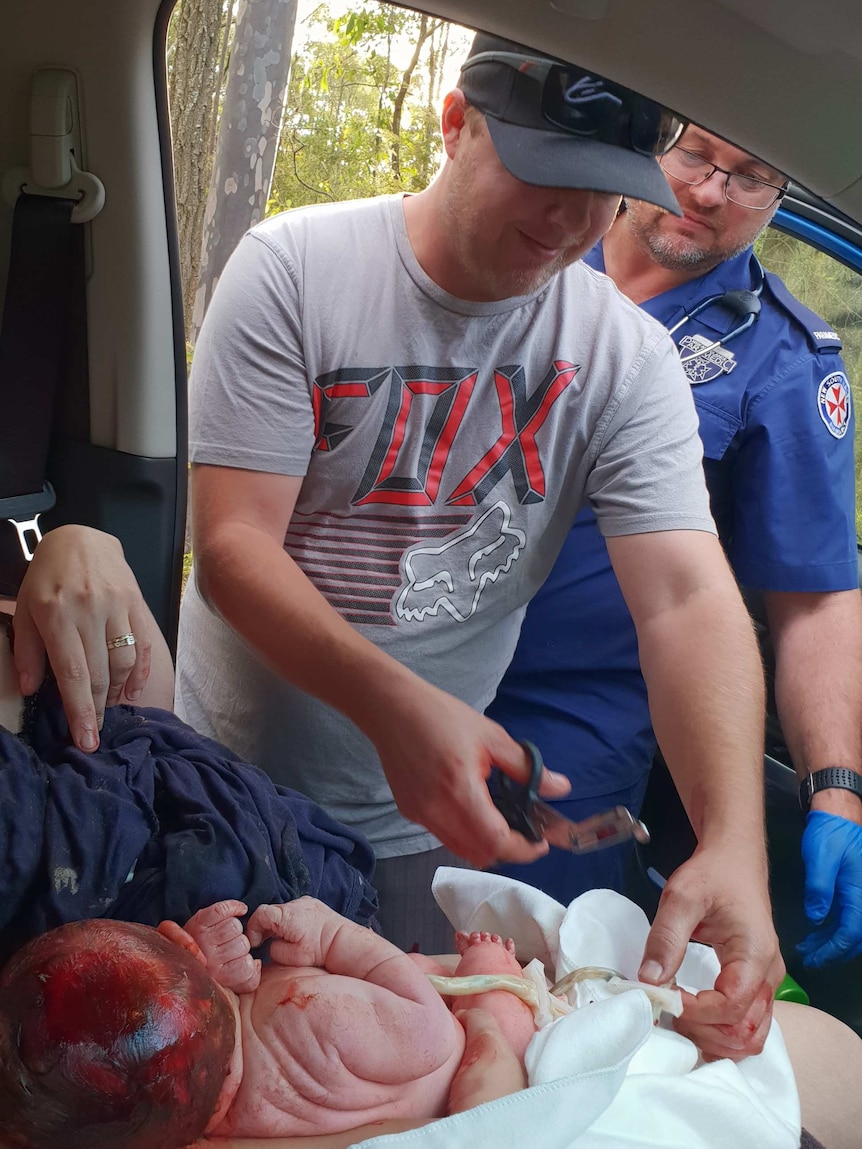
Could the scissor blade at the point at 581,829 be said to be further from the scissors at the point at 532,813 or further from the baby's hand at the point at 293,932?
the baby's hand at the point at 293,932

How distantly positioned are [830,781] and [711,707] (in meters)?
0.42

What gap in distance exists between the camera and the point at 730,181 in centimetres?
104

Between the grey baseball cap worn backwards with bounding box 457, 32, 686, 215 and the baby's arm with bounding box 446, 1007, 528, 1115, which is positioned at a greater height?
the grey baseball cap worn backwards with bounding box 457, 32, 686, 215

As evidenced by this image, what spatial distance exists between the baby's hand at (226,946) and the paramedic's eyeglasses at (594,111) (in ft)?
1.74

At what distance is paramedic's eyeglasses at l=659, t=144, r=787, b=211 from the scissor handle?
0.58 metres

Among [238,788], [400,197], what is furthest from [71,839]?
[400,197]

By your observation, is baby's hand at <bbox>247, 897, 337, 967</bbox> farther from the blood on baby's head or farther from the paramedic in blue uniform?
the paramedic in blue uniform

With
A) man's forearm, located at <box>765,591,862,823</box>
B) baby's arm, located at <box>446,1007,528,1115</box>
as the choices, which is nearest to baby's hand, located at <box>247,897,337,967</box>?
baby's arm, located at <box>446,1007,528,1115</box>

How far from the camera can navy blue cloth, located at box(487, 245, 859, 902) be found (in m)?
1.17

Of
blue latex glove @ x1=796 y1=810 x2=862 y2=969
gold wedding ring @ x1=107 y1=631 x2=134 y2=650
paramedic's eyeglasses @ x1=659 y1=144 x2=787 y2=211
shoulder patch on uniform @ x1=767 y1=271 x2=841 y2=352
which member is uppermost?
paramedic's eyeglasses @ x1=659 y1=144 x2=787 y2=211

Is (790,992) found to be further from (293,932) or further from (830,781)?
(293,932)

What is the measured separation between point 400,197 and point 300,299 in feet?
0.58

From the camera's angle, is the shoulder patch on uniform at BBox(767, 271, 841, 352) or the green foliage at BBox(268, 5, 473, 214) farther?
the shoulder patch on uniform at BBox(767, 271, 841, 352)

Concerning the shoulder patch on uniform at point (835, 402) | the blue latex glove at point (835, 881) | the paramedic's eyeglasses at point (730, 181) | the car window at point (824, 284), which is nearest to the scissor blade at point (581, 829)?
the blue latex glove at point (835, 881)
